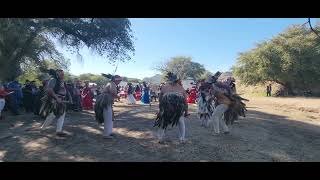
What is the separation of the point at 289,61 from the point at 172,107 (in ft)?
124

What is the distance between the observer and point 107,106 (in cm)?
1102

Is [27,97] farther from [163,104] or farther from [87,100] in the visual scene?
[163,104]

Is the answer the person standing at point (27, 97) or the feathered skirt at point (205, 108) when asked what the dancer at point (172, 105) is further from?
the person standing at point (27, 97)

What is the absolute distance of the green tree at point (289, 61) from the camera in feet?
148

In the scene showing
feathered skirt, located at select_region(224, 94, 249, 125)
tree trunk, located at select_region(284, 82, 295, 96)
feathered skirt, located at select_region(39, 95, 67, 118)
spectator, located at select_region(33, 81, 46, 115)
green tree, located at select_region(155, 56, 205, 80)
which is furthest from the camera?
green tree, located at select_region(155, 56, 205, 80)

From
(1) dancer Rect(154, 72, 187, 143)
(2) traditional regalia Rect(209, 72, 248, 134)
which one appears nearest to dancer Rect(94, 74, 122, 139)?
(1) dancer Rect(154, 72, 187, 143)

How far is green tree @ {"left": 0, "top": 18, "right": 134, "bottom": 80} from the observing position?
22047 mm

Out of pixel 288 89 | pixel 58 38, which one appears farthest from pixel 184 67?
pixel 58 38

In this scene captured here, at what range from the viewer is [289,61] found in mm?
45062

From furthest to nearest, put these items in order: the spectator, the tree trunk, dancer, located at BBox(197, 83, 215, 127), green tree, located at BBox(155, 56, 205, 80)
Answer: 1. green tree, located at BBox(155, 56, 205, 80)
2. the tree trunk
3. the spectator
4. dancer, located at BBox(197, 83, 215, 127)

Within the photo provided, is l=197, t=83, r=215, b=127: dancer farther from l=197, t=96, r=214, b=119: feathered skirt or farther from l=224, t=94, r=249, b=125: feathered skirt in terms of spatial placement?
l=224, t=94, r=249, b=125: feathered skirt
